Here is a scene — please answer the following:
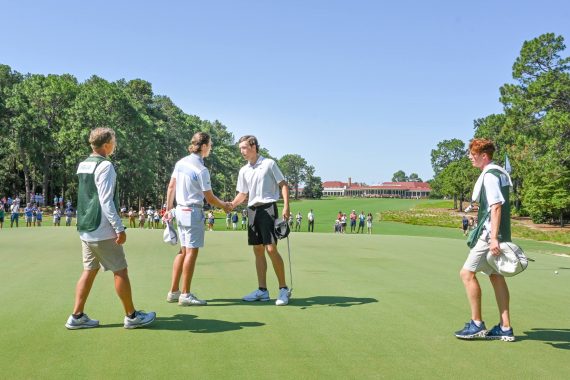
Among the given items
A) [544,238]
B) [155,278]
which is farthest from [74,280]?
[544,238]

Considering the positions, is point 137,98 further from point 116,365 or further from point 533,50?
point 116,365

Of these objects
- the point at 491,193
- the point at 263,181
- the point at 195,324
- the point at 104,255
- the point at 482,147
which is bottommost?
the point at 195,324

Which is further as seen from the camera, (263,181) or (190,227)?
(263,181)

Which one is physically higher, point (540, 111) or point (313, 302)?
point (540, 111)

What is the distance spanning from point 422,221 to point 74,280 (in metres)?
53.1

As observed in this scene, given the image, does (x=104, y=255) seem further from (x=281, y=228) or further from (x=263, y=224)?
(x=281, y=228)

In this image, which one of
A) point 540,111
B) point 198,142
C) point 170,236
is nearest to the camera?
point 198,142

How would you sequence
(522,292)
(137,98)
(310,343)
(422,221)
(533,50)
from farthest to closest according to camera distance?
1. (137,98)
2. (422,221)
3. (533,50)
4. (522,292)
5. (310,343)

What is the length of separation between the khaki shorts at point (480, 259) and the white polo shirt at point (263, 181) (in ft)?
8.42

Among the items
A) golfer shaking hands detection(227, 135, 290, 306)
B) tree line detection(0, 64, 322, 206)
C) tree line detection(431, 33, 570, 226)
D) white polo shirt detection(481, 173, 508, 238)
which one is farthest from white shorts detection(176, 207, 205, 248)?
tree line detection(0, 64, 322, 206)

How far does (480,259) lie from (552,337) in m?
1.05

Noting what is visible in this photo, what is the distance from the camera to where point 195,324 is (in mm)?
5312

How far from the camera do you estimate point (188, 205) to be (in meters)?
6.36

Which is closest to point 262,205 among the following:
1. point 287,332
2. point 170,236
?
point 170,236
